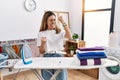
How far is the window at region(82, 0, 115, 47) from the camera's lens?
10.8ft

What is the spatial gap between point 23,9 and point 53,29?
1.80 m

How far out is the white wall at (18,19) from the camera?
3203 millimetres

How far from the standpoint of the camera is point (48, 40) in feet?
6.18

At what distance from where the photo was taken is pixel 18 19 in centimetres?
340

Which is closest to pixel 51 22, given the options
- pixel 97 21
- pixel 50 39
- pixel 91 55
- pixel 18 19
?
pixel 50 39

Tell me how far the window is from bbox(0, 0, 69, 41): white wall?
97 centimetres

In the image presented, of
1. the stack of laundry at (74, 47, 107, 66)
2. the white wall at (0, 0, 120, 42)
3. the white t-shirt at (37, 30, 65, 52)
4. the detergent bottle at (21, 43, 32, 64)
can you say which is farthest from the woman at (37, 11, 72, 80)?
the white wall at (0, 0, 120, 42)

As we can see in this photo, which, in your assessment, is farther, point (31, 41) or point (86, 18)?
point (86, 18)

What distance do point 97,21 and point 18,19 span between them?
1.94 m

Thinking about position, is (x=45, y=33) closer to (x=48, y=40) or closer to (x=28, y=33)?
(x=48, y=40)

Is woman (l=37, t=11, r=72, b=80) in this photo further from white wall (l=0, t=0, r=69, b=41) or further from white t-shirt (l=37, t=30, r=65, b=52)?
white wall (l=0, t=0, r=69, b=41)

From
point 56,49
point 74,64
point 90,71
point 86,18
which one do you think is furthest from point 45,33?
point 86,18

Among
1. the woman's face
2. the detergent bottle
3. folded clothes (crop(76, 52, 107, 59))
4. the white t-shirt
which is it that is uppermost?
the woman's face

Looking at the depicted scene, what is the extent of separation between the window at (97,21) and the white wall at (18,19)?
0.97m
